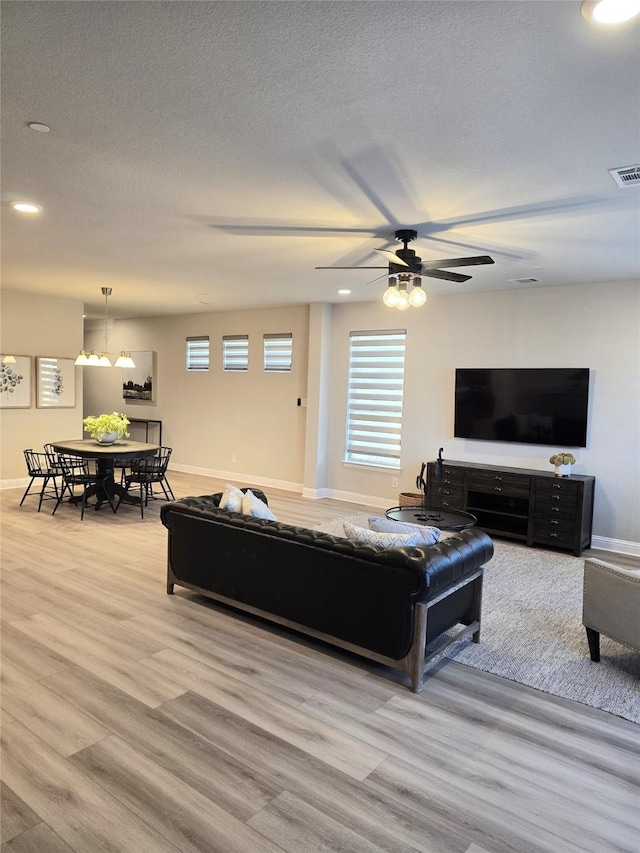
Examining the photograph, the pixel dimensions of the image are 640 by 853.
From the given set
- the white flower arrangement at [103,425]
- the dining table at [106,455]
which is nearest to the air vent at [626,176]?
the dining table at [106,455]

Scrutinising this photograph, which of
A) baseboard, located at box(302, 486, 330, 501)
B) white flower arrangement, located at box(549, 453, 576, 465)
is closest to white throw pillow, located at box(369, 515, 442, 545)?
white flower arrangement, located at box(549, 453, 576, 465)

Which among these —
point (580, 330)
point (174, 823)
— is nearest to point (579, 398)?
point (580, 330)

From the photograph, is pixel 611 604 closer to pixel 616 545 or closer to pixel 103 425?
pixel 616 545

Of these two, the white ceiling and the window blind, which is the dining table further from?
the window blind

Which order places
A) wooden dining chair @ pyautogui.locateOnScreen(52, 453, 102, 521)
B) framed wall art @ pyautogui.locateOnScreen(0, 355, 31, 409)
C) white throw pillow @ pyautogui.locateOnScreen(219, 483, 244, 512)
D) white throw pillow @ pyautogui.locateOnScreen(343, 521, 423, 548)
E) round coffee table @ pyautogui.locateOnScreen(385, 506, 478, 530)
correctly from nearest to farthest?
1. white throw pillow @ pyautogui.locateOnScreen(343, 521, 423, 548)
2. white throw pillow @ pyautogui.locateOnScreen(219, 483, 244, 512)
3. round coffee table @ pyautogui.locateOnScreen(385, 506, 478, 530)
4. wooden dining chair @ pyautogui.locateOnScreen(52, 453, 102, 521)
5. framed wall art @ pyautogui.locateOnScreen(0, 355, 31, 409)

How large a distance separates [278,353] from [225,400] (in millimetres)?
1366

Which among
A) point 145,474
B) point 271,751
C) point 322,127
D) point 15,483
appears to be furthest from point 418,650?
point 15,483

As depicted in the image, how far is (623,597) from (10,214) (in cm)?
474

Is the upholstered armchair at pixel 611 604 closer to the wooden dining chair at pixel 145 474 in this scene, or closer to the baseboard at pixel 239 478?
the wooden dining chair at pixel 145 474

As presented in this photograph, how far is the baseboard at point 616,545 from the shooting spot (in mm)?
5629

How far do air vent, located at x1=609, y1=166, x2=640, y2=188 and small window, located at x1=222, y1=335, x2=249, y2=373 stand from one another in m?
6.48

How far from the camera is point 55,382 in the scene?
8203 mm

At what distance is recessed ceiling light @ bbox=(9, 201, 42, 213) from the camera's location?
147 inches

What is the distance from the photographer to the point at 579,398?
587 centimetres
